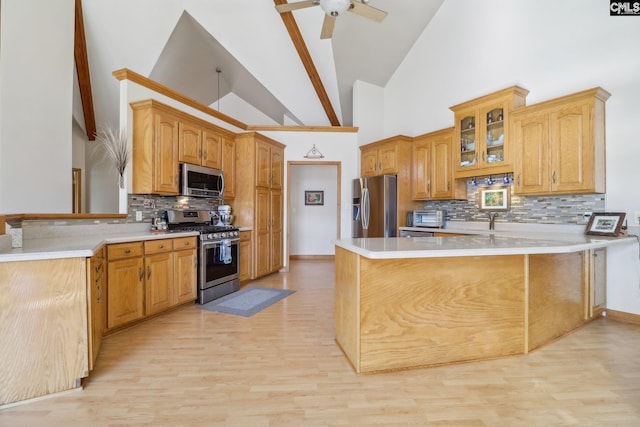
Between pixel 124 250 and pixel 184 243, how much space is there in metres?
0.71

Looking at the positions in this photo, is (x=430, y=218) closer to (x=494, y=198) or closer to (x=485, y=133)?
(x=494, y=198)

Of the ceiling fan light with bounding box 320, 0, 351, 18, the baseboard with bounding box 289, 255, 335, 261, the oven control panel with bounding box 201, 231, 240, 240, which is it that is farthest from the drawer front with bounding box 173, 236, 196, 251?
the baseboard with bounding box 289, 255, 335, 261

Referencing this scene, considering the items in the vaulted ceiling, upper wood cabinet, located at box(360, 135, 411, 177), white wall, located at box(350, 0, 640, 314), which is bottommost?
upper wood cabinet, located at box(360, 135, 411, 177)

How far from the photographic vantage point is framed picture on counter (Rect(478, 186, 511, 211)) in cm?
396

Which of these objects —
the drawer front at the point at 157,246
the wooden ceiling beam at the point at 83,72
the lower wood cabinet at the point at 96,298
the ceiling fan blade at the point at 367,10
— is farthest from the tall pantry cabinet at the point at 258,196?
the wooden ceiling beam at the point at 83,72

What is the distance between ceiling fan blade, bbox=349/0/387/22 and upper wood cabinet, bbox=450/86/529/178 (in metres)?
1.61

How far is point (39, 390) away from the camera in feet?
5.70

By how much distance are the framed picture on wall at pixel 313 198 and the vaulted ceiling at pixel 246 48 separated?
5.36 ft

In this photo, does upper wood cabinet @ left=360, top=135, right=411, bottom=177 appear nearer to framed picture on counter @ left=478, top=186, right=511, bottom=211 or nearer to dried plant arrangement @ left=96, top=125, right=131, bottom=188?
framed picture on counter @ left=478, top=186, right=511, bottom=211

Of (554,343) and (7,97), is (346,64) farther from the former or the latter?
(554,343)

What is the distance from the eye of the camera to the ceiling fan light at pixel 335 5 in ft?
11.0

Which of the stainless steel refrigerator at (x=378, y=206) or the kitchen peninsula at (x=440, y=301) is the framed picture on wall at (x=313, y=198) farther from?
the kitchen peninsula at (x=440, y=301)

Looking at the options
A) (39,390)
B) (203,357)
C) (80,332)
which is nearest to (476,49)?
(203,357)

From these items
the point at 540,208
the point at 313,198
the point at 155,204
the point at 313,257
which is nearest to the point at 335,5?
the point at 155,204
